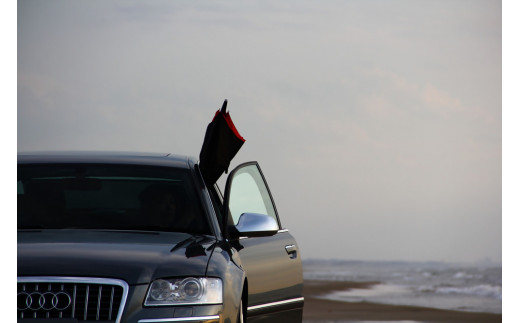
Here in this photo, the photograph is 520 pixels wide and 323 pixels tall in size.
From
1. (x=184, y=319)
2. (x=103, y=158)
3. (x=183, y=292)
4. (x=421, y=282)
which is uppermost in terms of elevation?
(x=103, y=158)

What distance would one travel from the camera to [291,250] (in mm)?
7348

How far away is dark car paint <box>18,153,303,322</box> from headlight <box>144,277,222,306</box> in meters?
0.03

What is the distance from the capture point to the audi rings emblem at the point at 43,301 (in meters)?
4.90

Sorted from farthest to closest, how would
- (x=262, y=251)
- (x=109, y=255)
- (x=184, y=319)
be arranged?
(x=262, y=251), (x=109, y=255), (x=184, y=319)

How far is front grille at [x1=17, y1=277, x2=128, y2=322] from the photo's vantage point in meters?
4.90

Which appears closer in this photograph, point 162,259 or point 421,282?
point 162,259

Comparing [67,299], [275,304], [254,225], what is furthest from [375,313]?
[67,299]

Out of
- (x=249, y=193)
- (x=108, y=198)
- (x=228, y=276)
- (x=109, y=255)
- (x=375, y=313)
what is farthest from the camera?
(x=375, y=313)

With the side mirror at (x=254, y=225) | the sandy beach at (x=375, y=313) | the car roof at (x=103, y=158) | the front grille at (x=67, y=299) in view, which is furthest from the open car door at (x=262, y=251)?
the sandy beach at (x=375, y=313)

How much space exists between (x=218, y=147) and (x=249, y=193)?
0.51 meters

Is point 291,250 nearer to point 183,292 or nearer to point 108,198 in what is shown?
point 108,198

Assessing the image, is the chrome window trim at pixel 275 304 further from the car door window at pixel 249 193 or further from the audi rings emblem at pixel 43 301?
the audi rings emblem at pixel 43 301

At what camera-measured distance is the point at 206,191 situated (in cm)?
650

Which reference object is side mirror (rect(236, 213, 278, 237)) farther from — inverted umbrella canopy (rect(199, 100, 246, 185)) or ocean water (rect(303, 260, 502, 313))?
ocean water (rect(303, 260, 502, 313))
